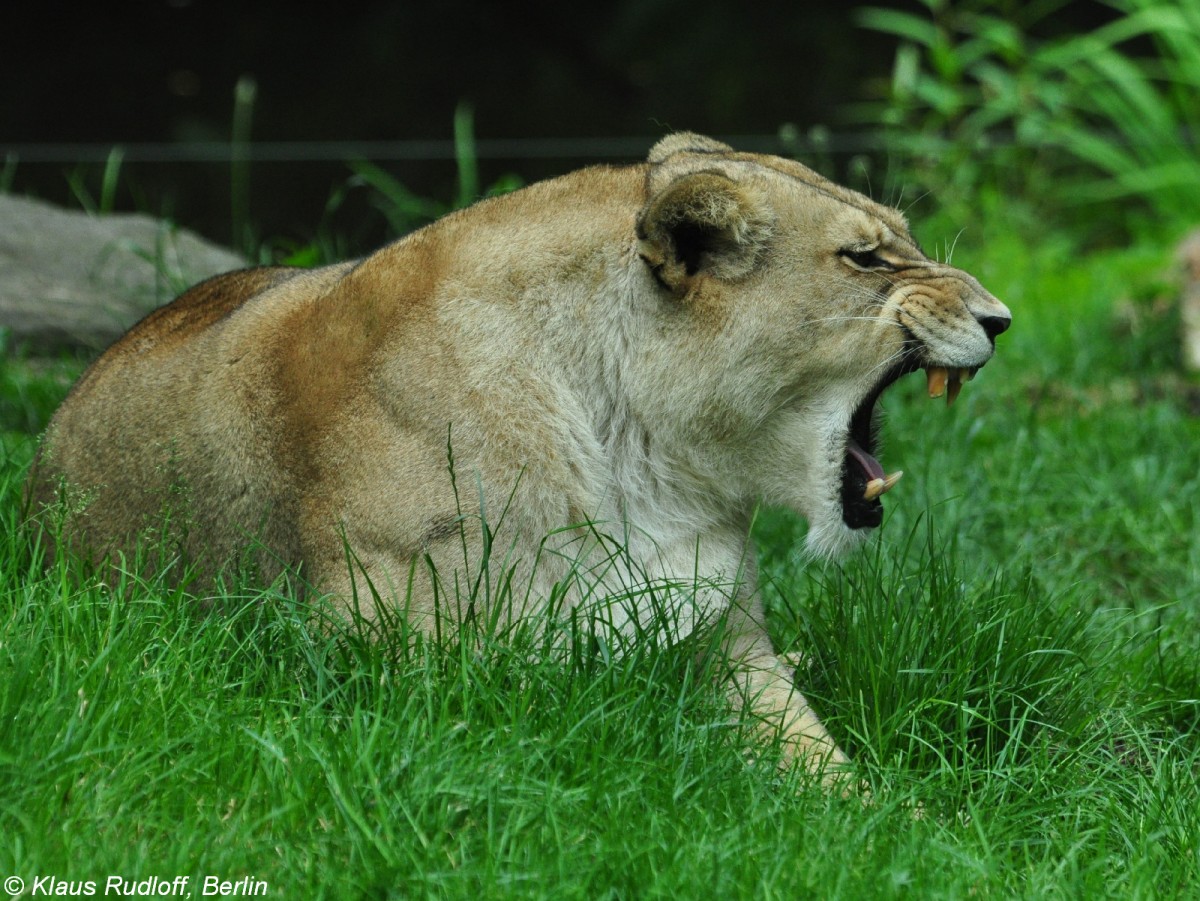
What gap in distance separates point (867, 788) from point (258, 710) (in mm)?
1164

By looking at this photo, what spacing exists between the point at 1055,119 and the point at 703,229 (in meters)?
6.21

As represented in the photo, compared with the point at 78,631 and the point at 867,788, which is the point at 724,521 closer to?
the point at 867,788

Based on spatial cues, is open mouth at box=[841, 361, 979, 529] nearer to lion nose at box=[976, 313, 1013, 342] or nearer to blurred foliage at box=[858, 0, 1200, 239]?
lion nose at box=[976, 313, 1013, 342]

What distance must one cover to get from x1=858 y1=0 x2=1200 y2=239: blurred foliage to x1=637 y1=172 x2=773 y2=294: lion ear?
502 centimetres

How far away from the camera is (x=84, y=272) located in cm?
582

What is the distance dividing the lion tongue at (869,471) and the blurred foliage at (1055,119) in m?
4.90

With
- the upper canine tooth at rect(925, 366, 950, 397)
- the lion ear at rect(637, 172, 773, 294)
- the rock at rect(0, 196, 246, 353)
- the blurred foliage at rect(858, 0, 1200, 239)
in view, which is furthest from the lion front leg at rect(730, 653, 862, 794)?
the blurred foliage at rect(858, 0, 1200, 239)

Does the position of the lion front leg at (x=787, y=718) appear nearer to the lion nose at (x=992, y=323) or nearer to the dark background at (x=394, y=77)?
the lion nose at (x=992, y=323)

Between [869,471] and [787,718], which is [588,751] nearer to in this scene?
[787,718]

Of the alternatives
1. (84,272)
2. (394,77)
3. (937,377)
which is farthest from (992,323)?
(394,77)

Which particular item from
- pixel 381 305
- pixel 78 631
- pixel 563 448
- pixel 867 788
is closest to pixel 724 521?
pixel 563 448

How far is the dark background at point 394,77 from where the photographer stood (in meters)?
10.9

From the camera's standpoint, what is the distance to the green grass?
2.49 m

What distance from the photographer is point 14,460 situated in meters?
4.12
